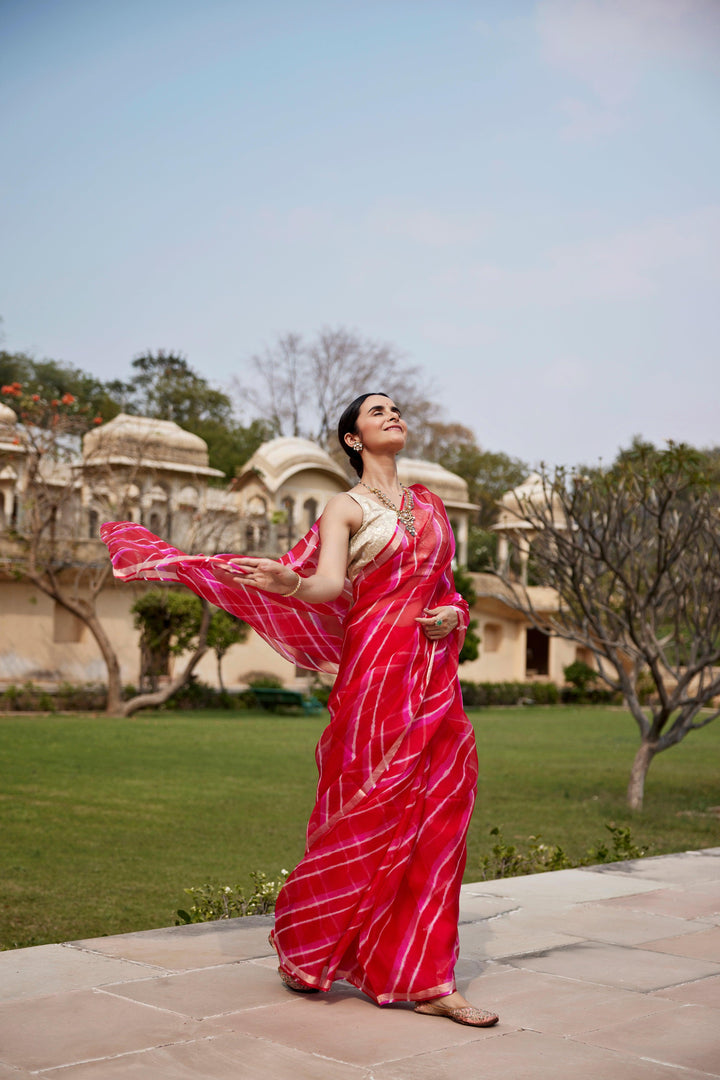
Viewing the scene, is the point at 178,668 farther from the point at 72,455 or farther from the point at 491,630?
the point at 491,630

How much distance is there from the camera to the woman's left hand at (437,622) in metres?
3.47

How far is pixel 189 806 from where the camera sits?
32.6 feet

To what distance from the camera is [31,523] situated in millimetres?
18484

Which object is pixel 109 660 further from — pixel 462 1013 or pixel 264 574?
pixel 462 1013

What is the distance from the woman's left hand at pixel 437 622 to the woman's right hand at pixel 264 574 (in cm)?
43

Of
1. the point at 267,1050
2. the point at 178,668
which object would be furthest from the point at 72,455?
the point at 267,1050

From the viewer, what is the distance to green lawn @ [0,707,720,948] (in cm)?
655

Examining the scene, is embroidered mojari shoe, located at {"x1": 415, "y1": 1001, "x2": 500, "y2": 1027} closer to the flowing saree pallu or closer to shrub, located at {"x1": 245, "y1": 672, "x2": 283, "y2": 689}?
the flowing saree pallu

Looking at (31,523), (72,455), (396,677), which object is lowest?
(396,677)

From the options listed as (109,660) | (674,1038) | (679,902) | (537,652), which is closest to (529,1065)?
(674,1038)

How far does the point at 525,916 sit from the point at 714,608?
5805 millimetres

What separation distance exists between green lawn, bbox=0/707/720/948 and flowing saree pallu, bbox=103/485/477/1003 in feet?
8.11

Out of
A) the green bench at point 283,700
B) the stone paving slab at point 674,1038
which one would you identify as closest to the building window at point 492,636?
the green bench at point 283,700

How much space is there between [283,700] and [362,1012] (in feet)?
63.1
